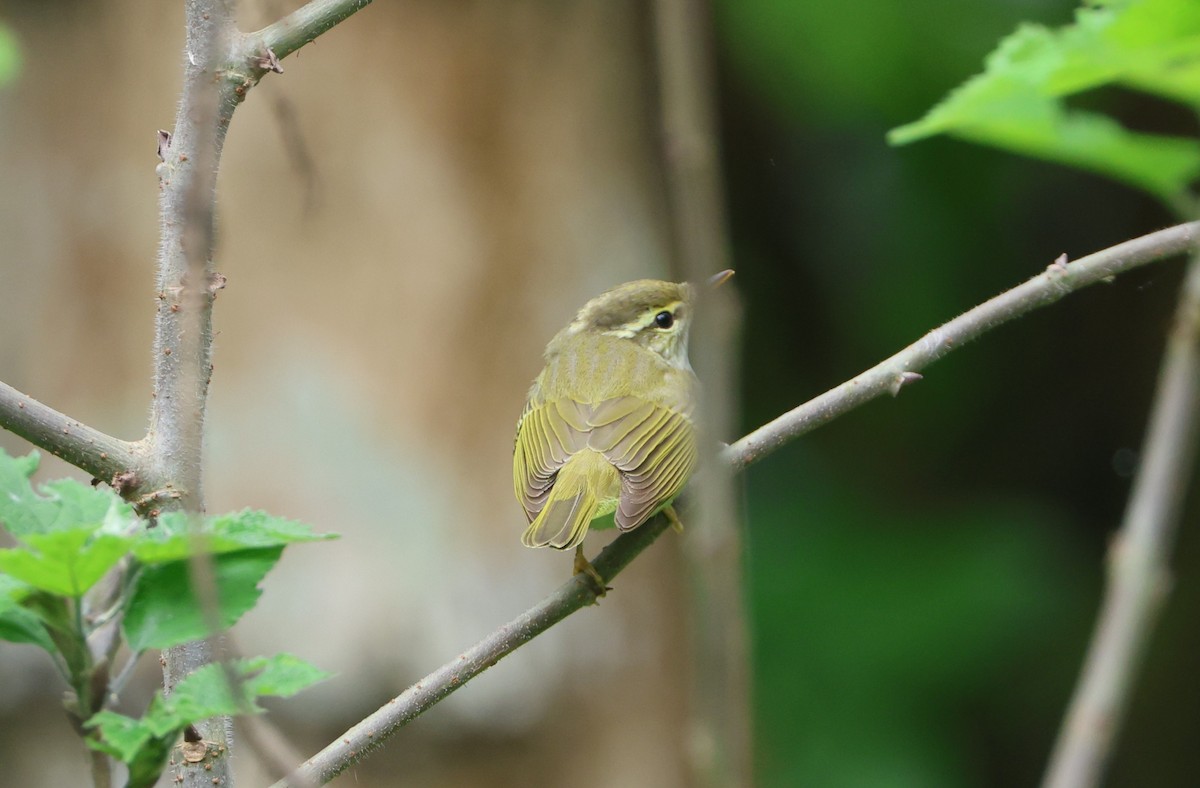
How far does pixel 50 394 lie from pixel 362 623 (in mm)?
1519

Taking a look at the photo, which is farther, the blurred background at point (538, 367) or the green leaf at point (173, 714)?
the blurred background at point (538, 367)

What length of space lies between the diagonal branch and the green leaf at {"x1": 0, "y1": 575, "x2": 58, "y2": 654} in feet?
1.25

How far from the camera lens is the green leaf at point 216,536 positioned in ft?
3.56

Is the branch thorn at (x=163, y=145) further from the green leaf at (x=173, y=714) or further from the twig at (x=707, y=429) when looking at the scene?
the twig at (x=707, y=429)

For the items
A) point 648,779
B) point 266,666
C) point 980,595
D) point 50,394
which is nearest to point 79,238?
point 50,394

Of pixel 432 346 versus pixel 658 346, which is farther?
pixel 432 346

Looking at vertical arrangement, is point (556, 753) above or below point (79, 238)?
below

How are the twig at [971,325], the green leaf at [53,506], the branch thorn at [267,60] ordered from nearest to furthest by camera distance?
the green leaf at [53,506] → the branch thorn at [267,60] → the twig at [971,325]

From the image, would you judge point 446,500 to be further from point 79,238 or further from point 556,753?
point 79,238

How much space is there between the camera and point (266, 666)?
1.21m

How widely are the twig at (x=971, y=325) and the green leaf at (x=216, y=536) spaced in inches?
27.9

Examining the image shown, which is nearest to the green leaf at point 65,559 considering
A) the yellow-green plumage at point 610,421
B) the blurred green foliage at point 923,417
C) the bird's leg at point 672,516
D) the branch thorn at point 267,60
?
the branch thorn at point 267,60

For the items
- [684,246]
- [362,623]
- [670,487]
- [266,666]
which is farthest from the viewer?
[362,623]

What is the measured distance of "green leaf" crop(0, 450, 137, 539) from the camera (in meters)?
1.19
